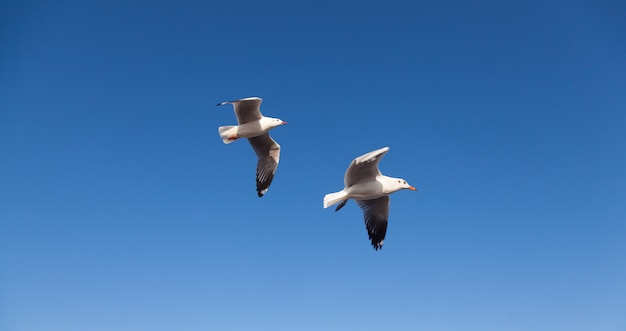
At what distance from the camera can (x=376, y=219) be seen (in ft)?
36.8

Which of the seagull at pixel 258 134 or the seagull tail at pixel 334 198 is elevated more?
the seagull at pixel 258 134

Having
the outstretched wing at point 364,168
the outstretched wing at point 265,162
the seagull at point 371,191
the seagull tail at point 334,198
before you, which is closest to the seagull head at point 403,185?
the seagull at point 371,191

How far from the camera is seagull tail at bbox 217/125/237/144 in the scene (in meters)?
11.7

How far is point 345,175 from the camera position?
9.82 metres

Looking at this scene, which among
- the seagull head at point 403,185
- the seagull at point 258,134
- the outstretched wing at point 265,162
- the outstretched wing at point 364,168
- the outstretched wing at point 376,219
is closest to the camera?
the outstretched wing at point 364,168

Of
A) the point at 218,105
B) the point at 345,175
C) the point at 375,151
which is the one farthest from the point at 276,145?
the point at 375,151

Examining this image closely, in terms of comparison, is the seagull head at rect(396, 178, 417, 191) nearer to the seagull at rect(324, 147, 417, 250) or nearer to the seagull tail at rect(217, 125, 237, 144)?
the seagull at rect(324, 147, 417, 250)

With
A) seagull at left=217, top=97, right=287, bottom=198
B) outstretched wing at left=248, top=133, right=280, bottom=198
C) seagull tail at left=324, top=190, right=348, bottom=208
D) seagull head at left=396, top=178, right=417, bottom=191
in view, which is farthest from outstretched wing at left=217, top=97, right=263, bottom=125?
seagull head at left=396, top=178, right=417, bottom=191

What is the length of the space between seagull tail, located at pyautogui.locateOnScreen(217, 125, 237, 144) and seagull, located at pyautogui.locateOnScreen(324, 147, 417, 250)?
307 centimetres

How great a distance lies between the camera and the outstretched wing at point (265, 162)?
1280 centimetres

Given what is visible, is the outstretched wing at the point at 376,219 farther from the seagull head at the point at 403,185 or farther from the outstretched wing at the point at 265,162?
the outstretched wing at the point at 265,162

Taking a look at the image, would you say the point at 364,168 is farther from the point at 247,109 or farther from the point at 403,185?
the point at 247,109

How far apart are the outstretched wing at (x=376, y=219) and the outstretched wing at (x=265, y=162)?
2.76 m

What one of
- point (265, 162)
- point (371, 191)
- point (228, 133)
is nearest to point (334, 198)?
point (371, 191)
